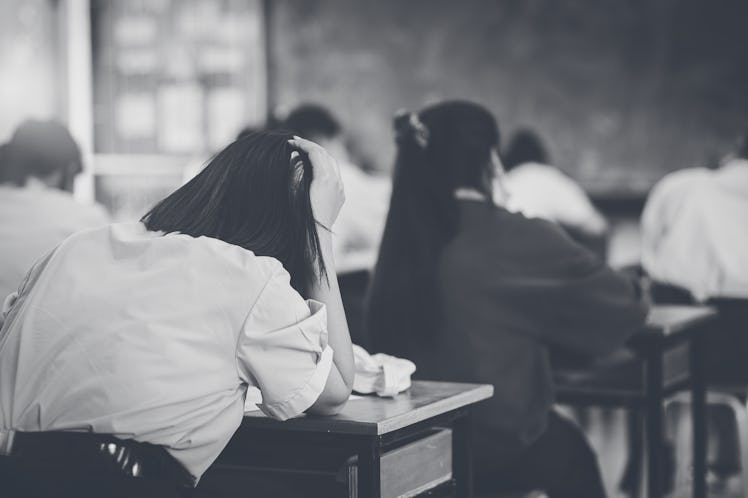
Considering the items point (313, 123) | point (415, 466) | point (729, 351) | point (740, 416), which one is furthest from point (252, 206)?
point (313, 123)

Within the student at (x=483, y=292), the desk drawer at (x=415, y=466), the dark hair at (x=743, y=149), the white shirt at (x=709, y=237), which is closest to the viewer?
the desk drawer at (x=415, y=466)

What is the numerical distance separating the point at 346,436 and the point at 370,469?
0.20ft

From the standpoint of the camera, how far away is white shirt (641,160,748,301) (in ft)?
13.5

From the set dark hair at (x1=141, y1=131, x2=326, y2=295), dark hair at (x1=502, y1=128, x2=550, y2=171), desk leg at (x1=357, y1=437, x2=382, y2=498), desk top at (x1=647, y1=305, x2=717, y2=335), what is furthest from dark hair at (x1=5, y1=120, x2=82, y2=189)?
dark hair at (x1=502, y1=128, x2=550, y2=171)

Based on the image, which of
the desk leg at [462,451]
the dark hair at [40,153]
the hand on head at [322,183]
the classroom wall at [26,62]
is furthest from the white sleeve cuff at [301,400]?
the classroom wall at [26,62]

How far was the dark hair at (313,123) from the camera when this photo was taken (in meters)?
5.08

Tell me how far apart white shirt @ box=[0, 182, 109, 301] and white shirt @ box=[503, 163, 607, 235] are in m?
2.39

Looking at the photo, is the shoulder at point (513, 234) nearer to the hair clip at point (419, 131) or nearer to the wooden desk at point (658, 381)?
the hair clip at point (419, 131)

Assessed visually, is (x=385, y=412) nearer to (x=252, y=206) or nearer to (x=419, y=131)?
(x=252, y=206)

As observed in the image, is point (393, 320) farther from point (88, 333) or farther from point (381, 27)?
point (381, 27)

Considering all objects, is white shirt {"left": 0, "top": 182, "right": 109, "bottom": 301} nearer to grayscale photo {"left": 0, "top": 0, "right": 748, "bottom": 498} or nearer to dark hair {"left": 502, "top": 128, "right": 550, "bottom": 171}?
grayscale photo {"left": 0, "top": 0, "right": 748, "bottom": 498}

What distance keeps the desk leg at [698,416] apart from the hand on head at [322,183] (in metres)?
1.69

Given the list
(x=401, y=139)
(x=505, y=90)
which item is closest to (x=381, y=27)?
(x=505, y=90)

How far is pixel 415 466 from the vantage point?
1.87 m
